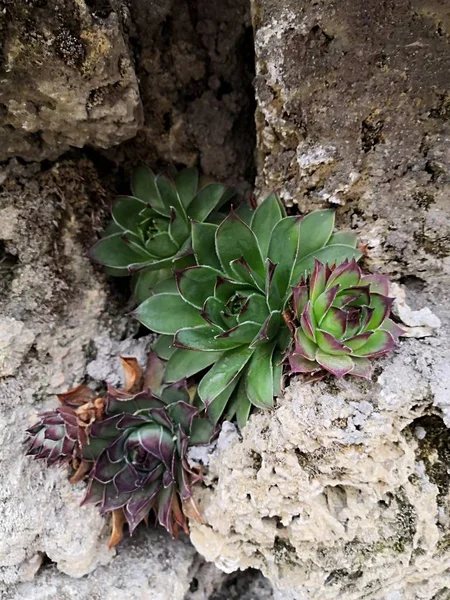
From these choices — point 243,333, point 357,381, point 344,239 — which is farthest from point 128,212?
point 357,381

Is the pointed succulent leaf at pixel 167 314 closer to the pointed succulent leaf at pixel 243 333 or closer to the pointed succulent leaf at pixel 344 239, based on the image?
the pointed succulent leaf at pixel 243 333

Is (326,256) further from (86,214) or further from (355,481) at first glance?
(86,214)

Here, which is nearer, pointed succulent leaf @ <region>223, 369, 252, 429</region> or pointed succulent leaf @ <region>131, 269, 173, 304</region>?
pointed succulent leaf @ <region>223, 369, 252, 429</region>

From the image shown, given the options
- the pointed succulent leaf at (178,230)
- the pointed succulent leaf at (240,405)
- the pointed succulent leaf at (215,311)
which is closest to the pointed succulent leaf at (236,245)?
the pointed succulent leaf at (215,311)

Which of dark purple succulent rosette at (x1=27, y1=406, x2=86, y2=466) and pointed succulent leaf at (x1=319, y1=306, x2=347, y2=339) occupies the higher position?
pointed succulent leaf at (x1=319, y1=306, x2=347, y2=339)

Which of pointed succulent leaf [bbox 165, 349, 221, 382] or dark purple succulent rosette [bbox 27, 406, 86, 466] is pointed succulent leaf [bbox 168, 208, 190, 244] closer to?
pointed succulent leaf [bbox 165, 349, 221, 382]

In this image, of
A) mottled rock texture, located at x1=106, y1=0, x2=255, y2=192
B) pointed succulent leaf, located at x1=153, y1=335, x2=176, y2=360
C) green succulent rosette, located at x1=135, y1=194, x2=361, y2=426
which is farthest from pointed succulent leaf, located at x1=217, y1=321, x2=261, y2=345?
mottled rock texture, located at x1=106, y1=0, x2=255, y2=192

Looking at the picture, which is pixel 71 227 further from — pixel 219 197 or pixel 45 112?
pixel 219 197
